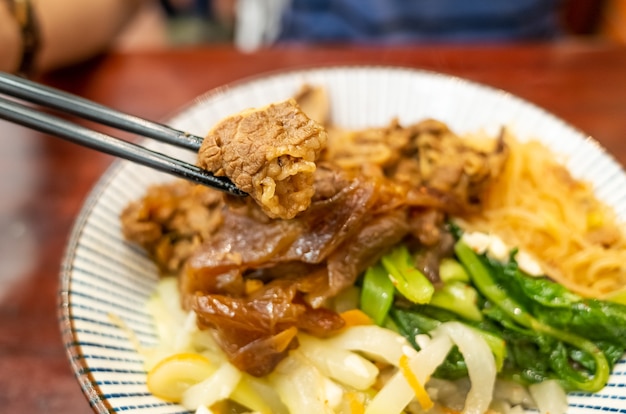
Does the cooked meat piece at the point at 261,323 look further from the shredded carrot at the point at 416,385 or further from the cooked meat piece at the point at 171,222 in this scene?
the cooked meat piece at the point at 171,222

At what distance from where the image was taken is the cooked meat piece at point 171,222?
6.23ft

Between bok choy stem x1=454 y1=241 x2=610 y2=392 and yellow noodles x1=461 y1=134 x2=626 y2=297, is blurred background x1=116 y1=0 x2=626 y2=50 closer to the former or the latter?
yellow noodles x1=461 y1=134 x2=626 y2=297

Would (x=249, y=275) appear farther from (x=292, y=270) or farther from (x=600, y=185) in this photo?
(x=600, y=185)

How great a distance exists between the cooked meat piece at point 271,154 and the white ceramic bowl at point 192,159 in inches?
25.5

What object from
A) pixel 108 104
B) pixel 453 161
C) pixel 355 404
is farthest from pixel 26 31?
pixel 355 404

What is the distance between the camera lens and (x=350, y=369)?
159 centimetres

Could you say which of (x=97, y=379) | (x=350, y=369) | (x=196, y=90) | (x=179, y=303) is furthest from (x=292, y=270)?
(x=196, y=90)

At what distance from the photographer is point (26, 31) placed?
2744 millimetres

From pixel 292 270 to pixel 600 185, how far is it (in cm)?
122

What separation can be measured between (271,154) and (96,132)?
1.65 ft

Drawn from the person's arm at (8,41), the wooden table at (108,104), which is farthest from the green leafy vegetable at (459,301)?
the person's arm at (8,41)

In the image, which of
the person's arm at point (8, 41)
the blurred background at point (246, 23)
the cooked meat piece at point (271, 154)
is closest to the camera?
the cooked meat piece at point (271, 154)

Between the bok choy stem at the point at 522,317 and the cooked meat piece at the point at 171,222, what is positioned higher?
the cooked meat piece at the point at 171,222

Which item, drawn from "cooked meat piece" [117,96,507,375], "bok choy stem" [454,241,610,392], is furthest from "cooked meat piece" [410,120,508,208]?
"bok choy stem" [454,241,610,392]
